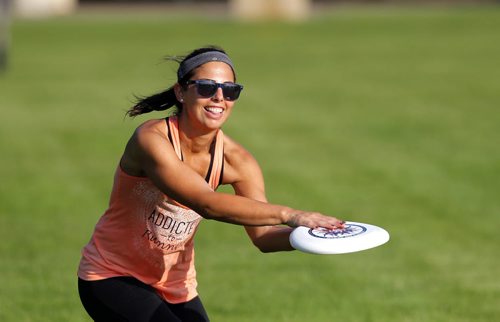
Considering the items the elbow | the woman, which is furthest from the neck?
the elbow

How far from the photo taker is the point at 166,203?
20.7 ft

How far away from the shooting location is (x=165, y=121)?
20.7 feet

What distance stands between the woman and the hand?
18.8 inches

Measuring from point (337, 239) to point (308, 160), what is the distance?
11.6 meters

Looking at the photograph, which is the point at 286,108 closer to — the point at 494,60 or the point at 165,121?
→ the point at 494,60

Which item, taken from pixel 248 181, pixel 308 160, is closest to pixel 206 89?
pixel 248 181

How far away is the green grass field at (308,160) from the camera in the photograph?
10289 mm

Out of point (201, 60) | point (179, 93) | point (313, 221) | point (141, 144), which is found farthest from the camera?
point (179, 93)

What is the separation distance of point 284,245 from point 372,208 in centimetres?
765

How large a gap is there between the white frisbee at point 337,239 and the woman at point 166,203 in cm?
62

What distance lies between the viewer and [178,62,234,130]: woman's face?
616 centimetres

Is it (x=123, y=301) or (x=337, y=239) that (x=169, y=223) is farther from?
(x=337, y=239)

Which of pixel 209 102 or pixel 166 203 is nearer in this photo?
pixel 209 102

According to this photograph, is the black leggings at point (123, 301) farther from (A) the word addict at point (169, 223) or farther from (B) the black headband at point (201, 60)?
(B) the black headband at point (201, 60)
